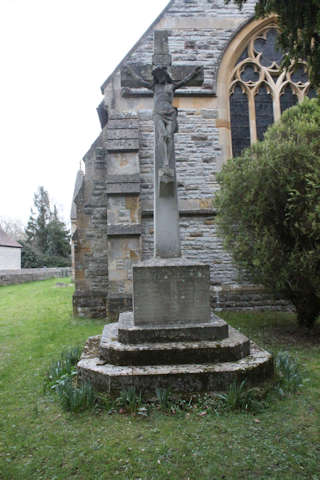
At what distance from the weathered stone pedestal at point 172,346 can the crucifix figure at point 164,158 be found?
1.07 feet

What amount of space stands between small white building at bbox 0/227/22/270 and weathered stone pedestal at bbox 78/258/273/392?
2755 centimetres

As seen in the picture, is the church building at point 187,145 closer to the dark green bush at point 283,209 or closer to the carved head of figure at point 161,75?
the dark green bush at point 283,209

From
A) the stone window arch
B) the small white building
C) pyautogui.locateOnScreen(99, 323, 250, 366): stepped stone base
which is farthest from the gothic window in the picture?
the small white building

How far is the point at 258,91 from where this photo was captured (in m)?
10.1

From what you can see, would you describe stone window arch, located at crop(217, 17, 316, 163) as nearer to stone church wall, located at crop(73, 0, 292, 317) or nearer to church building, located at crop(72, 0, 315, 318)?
church building, located at crop(72, 0, 315, 318)

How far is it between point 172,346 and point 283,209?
3.85m

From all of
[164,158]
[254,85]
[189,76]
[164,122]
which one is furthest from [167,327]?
[254,85]

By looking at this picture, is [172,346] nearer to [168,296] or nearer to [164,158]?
[168,296]

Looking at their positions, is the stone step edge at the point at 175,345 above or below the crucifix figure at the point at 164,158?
below

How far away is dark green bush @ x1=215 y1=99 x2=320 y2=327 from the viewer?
5.83 metres

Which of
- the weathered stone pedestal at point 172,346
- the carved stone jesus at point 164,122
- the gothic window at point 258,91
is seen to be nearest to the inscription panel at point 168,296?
the weathered stone pedestal at point 172,346

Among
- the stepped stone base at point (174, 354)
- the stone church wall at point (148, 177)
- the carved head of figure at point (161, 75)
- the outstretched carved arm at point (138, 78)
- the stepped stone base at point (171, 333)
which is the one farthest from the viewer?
the stone church wall at point (148, 177)

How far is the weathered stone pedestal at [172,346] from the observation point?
350cm

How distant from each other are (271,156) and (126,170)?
12.7 ft
